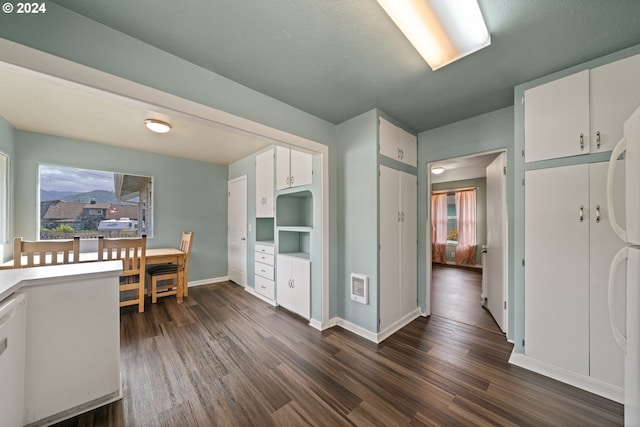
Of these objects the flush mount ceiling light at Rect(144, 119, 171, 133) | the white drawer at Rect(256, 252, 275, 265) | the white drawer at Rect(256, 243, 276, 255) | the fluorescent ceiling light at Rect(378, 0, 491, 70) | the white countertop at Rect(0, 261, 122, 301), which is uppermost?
the fluorescent ceiling light at Rect(378, 0, 491, 70)

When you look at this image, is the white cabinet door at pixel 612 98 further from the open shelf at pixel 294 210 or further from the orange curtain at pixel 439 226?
the orange curtain at pixel 439 226

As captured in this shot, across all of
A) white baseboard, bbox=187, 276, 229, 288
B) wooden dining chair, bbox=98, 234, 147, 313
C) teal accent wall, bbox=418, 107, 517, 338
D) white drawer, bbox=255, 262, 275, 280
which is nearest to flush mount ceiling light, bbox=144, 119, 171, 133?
wooden dining chair, bbox=98, 234, 147, 313

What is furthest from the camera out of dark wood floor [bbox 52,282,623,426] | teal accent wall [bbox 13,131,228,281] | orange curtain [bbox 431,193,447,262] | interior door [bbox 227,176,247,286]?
orange curtain [bbox 431,193,447,262]

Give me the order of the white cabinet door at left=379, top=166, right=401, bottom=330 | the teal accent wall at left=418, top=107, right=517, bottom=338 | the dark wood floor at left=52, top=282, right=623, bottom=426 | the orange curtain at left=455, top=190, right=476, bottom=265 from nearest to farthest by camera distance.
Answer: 1. the dark wood floor at left=52, top=282, right=623, bottom=426
2. the teal accent wall at left=418, top=107, right=517, bottom=338
3. the white cabinet door at left=379, top=166, right=401, bottom=330
4. the orange curtain at left=455, top=190, right=476, bottom=265

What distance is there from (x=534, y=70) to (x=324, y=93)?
69.3 inches

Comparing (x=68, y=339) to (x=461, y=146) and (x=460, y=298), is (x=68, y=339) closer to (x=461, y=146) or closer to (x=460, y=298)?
(x=461, y=146)

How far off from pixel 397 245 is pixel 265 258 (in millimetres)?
2082

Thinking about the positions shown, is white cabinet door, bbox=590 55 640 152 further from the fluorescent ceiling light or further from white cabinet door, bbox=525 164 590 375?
the fluorescent ceiling light

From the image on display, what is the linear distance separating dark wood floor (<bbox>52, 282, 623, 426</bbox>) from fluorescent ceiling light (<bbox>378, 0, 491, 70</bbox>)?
250 cm

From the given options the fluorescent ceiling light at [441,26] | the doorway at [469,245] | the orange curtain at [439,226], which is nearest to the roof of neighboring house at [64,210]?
the fluorescent ceiling light at [441,26]

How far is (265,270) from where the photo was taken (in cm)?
360

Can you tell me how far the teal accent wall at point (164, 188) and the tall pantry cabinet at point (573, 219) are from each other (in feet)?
16.3

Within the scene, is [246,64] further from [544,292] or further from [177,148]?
[544,292]

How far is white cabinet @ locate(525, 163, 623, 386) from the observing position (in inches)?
64.6
